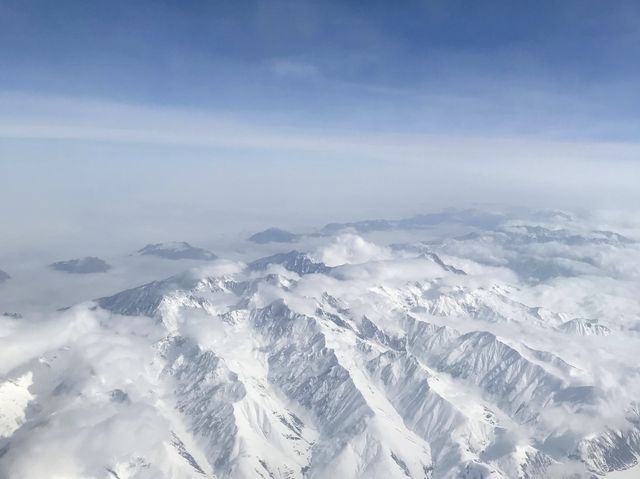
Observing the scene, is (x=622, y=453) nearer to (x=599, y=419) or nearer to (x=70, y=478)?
(x=599, y=419)

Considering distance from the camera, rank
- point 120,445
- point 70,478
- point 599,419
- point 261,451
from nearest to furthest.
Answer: point 70,478
point 120,445
point 261,451
point 599,419

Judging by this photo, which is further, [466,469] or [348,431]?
[348,431]

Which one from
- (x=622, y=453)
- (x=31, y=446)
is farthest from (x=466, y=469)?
(x=31, y=446)

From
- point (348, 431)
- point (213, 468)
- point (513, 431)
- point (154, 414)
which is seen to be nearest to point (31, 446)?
point (154, 414)

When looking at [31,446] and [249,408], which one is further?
[249,408]

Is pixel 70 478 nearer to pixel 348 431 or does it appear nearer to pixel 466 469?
pixel 348 431

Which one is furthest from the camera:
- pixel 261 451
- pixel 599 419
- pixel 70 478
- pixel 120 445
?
pixel 599 419

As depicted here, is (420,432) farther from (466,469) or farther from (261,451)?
(261,451)

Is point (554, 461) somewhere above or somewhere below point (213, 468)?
above
